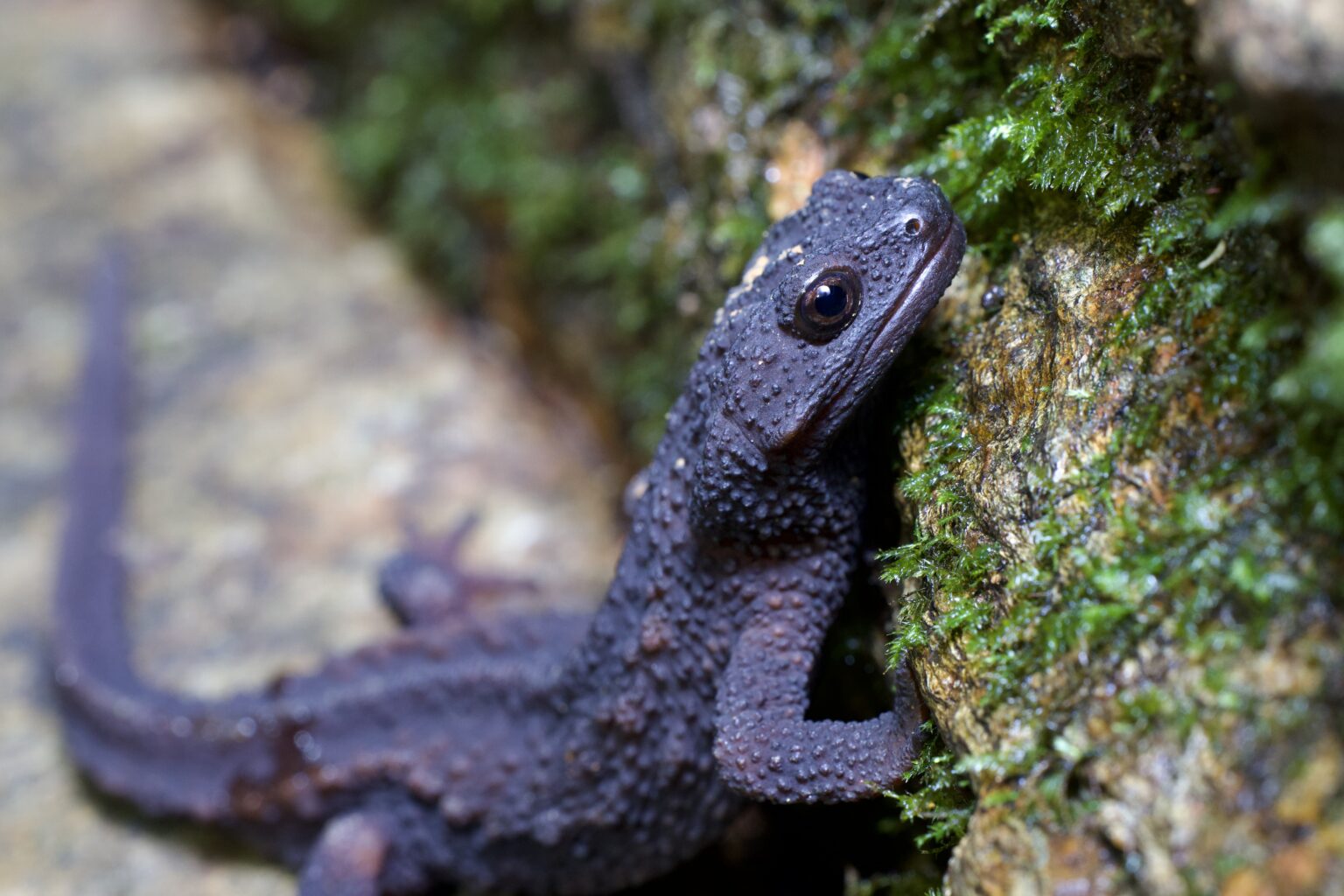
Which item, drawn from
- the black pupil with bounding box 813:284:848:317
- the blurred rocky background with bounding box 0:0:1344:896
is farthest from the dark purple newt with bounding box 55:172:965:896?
the blurred rocky background with bounding box 0:0:1344:896

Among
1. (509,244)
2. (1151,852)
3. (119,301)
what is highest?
(509,244)

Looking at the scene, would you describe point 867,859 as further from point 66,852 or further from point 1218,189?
point 66,852

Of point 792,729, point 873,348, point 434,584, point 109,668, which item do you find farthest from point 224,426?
point 873,348

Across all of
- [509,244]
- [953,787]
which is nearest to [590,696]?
[953,787]

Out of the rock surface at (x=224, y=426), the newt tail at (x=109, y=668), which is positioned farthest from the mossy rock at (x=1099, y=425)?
the newt tail at (x=109, y=668)

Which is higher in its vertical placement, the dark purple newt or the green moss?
the green moss

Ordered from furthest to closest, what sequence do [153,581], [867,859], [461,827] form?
[153,581] < [461,827] < [867,859]

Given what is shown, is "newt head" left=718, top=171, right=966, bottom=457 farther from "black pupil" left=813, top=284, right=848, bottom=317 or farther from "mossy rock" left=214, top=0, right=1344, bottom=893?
"mossy rock" left=214, top=0, right=1344, bottom=893
